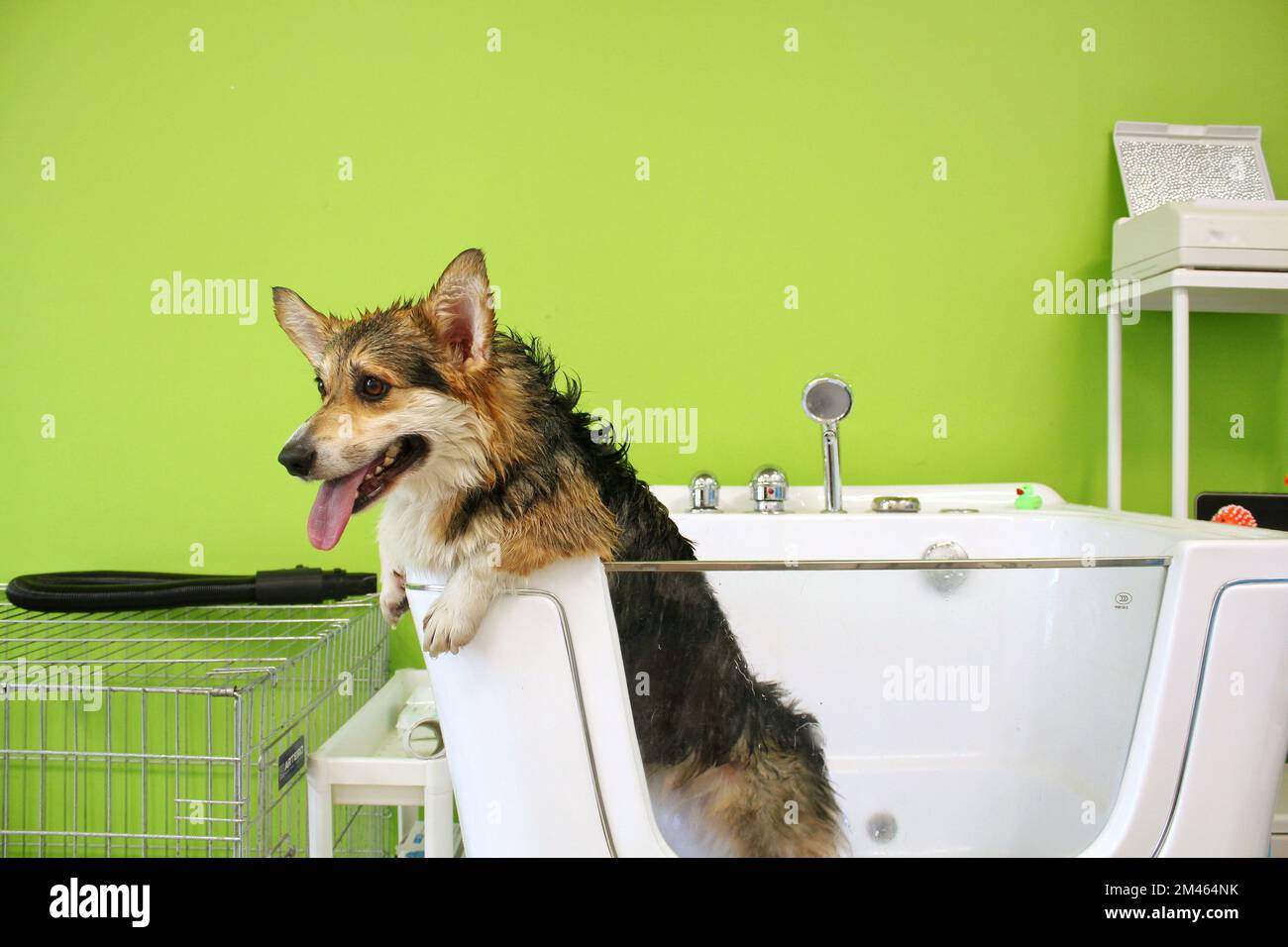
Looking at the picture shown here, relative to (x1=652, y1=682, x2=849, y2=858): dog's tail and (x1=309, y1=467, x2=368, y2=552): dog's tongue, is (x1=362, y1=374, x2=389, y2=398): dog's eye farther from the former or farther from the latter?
(x1=652, y1=682, x2=849, y2=858): dog's tail

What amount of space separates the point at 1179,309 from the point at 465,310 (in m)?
1.51

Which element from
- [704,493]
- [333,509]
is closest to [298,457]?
[333,509]

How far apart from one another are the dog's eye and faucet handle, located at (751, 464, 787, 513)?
944mm

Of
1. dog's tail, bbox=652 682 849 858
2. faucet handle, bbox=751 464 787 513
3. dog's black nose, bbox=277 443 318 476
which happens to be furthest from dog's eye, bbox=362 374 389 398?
faucet handle, bbox=751 464 787 513

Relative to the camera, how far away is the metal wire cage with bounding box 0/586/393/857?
4.66 ft

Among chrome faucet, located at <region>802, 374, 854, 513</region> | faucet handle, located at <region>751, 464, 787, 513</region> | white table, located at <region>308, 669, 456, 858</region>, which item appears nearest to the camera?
white table, located at <region>308, 669, 456, 858</region>

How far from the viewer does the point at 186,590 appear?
4.73ft

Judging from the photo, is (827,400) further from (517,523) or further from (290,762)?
(290,762)

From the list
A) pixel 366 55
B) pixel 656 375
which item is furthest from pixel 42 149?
pixel 656 375

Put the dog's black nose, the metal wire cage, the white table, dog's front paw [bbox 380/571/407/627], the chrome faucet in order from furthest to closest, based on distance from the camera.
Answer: the chrome faucet
the metal wire cage
the white table
dog's front paw [bbox 380/571/407/627]
the dog's black nose

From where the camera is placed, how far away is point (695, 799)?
A: 0.98 meters

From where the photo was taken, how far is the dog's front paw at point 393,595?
1035 millimetres

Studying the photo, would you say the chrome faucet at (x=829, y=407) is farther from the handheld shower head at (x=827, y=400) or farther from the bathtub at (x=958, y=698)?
the bathtub at (x=958, y=698)
